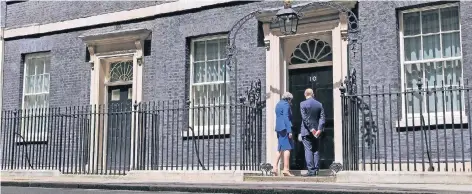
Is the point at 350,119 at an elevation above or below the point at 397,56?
below

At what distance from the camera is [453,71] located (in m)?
11.3

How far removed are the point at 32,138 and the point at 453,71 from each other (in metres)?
9.69

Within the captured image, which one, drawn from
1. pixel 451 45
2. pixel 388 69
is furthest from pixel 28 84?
pixel 451 45

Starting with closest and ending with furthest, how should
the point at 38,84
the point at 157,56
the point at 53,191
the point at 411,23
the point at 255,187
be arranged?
the point at 255,187
the point at 53,191
the point at 411,23
the point at 157,56
the point at 38,84

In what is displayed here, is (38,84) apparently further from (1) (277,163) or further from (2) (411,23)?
(2) (411,23)

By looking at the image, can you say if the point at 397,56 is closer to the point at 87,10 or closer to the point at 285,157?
the point at 285,157

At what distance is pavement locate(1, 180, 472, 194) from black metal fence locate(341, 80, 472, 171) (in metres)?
1.85

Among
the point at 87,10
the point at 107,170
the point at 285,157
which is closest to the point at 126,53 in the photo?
the point at 87,10

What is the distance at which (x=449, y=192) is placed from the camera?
7.46m

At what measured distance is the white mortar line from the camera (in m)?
14.0

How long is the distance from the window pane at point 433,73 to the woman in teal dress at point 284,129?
246cm

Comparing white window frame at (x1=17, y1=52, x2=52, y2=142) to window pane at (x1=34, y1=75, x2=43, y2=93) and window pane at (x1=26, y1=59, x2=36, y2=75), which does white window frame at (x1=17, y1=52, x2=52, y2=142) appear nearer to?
window pane at (x1=26, y1=59, x2=36, y2=75)

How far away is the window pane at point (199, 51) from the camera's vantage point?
14.0m

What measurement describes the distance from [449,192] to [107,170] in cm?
849
